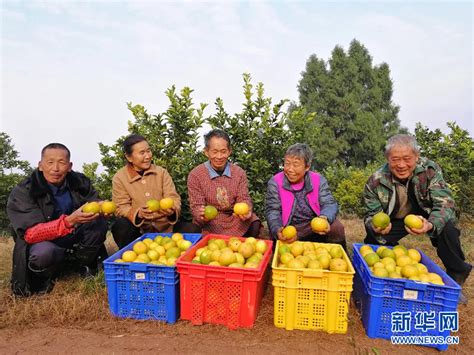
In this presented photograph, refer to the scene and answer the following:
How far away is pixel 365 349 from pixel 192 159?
3746 mm

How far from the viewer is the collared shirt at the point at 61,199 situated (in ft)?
14.7

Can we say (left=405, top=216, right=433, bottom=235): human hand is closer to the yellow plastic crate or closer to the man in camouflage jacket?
the man in camouflage jacket

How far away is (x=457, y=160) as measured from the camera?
803 cm

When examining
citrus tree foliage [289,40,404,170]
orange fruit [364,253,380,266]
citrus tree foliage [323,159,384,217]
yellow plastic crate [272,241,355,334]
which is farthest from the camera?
citrus tree foliage [289,40,404,170]

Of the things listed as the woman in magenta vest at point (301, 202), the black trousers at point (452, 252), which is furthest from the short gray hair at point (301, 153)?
the black trousers at point (452, 252)

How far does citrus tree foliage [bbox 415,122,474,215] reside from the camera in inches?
307

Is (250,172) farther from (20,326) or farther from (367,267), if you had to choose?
(20,326)

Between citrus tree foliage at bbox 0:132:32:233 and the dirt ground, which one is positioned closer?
the dirt ground

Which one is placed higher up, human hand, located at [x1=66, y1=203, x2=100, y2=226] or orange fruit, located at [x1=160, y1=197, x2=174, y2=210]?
orange fruit, located at [x1=160, y1=197, x2=174, y2=210]

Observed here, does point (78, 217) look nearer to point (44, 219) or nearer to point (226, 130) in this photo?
point (44, 219)

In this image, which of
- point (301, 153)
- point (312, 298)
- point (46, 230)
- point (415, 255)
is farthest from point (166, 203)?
point (415, 255)

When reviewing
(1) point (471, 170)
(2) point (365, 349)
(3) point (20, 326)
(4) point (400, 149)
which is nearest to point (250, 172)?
(4) point (400, 149)

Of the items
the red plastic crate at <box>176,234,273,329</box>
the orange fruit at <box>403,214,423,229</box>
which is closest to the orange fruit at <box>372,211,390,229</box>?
the orange fruit at <box>403,214,423,229</box>

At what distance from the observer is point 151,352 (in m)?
3.14
